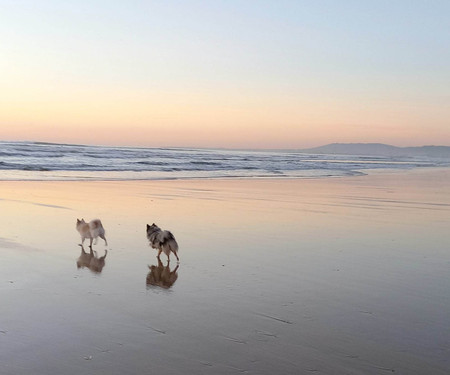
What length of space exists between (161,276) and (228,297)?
4.00ft

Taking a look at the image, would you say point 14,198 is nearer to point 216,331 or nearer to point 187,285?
point 187,285

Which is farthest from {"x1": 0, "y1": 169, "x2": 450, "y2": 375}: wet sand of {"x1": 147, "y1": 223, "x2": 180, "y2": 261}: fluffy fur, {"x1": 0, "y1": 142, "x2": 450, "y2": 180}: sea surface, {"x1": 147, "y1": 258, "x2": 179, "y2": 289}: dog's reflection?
{"x1": 0, "y1": 142, "x2": 450, "y2": 180}: sea surface

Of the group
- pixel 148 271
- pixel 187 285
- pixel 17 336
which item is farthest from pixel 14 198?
pixel 17 336

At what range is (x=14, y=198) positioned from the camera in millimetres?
13234

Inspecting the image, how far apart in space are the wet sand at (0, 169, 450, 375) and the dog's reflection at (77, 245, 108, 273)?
29 millimetres

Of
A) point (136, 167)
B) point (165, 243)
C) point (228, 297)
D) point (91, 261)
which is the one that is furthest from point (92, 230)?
point (136, 167)

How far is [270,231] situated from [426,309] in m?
4.52

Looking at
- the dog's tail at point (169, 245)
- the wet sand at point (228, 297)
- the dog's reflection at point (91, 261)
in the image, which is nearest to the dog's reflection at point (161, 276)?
the wet sand at point (228, 297)

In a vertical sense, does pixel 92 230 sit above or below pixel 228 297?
above

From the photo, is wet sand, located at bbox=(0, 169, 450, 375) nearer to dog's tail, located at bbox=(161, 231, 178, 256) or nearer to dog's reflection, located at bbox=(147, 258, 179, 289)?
dog's reflection, located at bbox=(147, 258, 179, 289)

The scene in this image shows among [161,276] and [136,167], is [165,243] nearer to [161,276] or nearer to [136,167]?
[161,276]

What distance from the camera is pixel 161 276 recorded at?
20.9 ft

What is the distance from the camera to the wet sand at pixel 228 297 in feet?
13.0

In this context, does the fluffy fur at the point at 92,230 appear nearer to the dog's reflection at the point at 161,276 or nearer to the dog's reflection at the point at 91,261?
the dog's reflection at the point at 91,261
